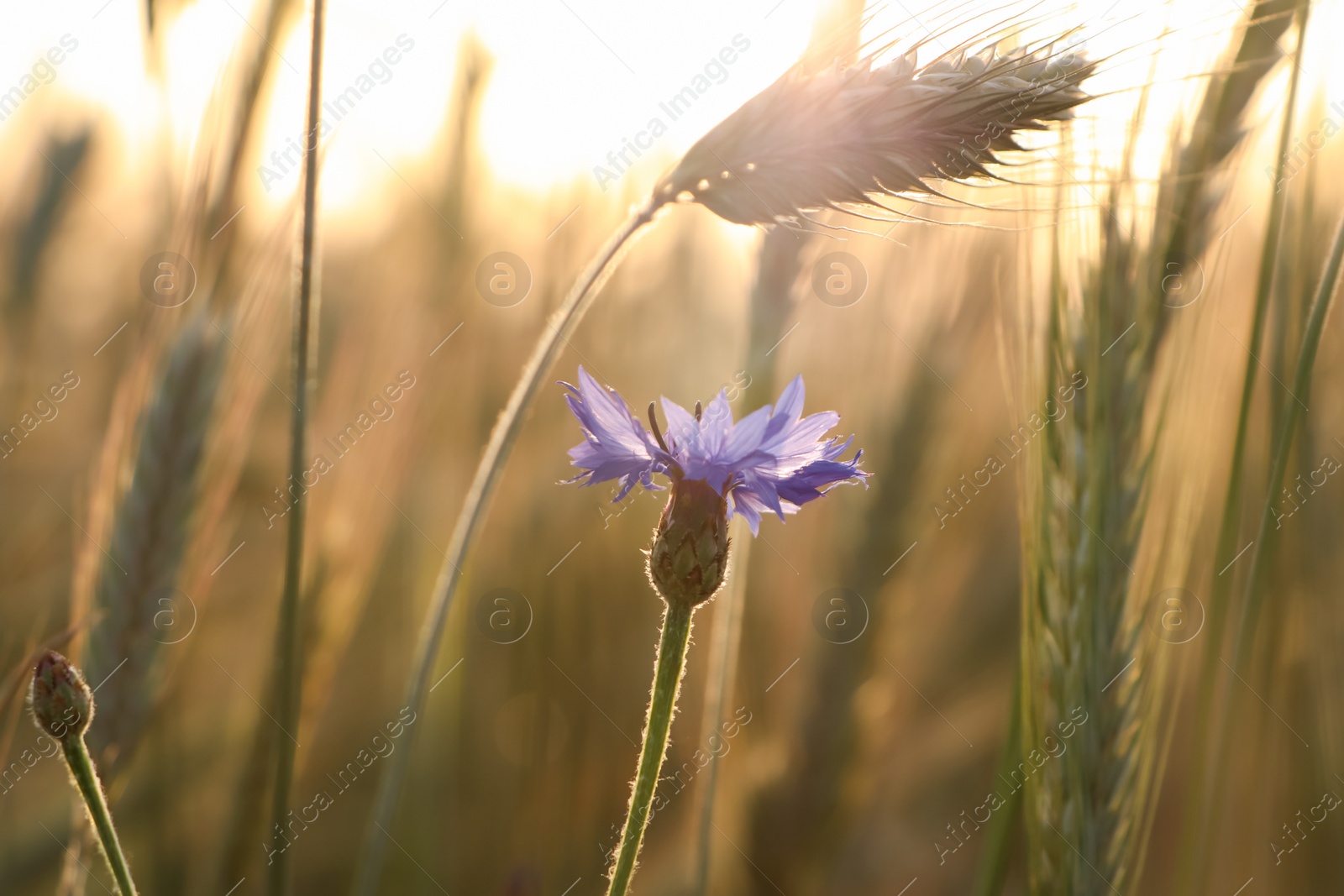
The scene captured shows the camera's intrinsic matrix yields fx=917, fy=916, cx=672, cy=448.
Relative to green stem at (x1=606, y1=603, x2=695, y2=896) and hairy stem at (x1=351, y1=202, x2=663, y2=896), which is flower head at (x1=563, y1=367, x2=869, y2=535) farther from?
green stem at (x1=606, y1=603, x2=695, y2=896)

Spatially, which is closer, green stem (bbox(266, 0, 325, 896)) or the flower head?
the flower head

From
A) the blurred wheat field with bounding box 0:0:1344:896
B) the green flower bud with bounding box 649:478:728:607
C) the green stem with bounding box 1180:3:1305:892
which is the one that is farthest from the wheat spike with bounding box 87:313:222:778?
the green stem with bounding box 1180:3:1305:892

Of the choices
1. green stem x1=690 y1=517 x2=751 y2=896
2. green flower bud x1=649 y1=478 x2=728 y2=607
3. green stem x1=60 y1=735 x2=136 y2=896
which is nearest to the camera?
green stem x1=60 y1=735 x2=136 y2=896

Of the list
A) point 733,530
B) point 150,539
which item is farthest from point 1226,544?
point 150,539

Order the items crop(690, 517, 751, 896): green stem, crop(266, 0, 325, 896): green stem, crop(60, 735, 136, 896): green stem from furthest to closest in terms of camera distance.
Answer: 1. crop(690, 517, 751, 896): green stem
2. crop(266, 0, 325, 896): green stem
3. crop(60, 735, 136, 896): green stem

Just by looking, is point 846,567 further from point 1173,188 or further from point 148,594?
point 148,594

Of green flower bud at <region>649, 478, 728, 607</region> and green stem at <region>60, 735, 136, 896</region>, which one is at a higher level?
green stem at <region>60, 735, 136, 896</region>

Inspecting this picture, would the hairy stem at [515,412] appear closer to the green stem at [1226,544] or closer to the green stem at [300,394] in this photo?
the green stem at [300,394]

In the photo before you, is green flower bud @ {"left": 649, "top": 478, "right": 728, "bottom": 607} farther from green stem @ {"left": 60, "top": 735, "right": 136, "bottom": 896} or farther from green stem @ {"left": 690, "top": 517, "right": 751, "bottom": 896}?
green stem @ {"left": 60, "top": 735, "right": 136, "bottom": 896}

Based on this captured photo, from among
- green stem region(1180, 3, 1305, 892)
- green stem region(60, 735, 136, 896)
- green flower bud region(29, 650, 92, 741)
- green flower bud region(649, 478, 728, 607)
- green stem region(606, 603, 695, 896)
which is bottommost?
green stem region(1180, 3, 1305, 892)
